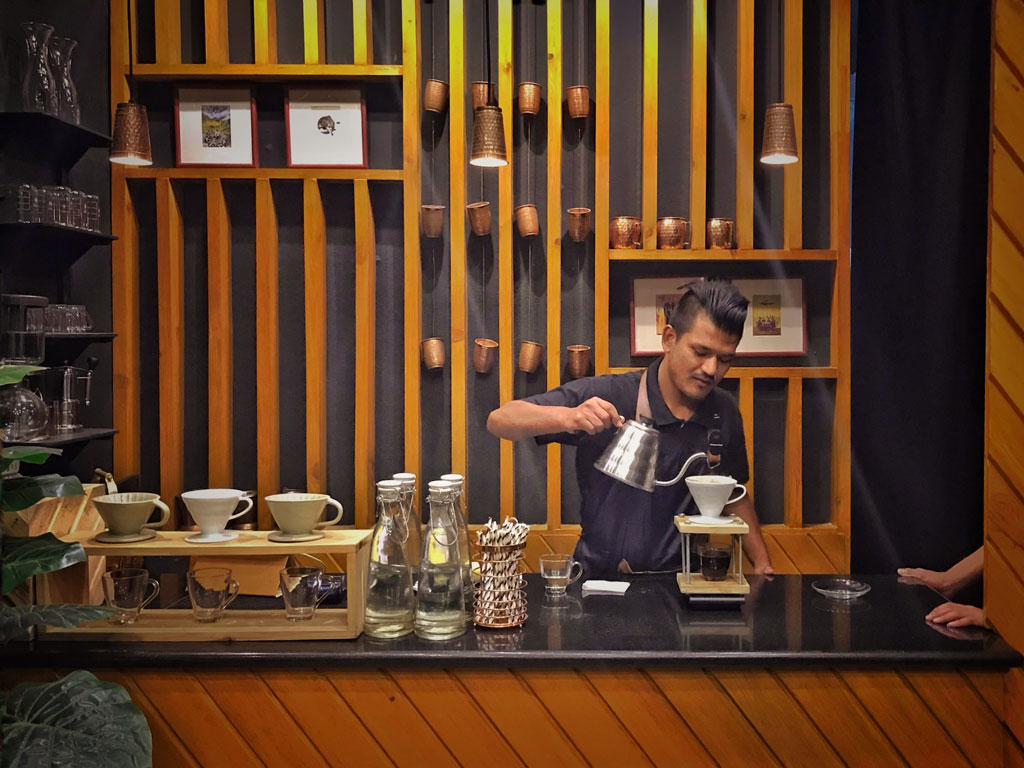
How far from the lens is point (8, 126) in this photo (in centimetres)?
291

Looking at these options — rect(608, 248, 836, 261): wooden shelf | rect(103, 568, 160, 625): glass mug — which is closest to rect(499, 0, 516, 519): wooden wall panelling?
rect(608, 248, 836, 261): wooden shelf

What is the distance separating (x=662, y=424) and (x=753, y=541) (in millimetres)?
542

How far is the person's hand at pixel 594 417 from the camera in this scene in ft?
10.3

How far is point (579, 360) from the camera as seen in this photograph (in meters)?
3.25

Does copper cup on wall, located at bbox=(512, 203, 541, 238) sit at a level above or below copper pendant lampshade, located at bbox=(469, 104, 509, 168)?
below

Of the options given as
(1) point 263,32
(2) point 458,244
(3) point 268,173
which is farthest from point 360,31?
(2) point 458,244

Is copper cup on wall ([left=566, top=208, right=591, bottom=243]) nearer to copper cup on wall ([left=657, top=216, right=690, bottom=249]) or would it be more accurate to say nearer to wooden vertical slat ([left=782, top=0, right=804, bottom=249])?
copper cup on wall ([left=657, top=216, right=690, bottom=249])

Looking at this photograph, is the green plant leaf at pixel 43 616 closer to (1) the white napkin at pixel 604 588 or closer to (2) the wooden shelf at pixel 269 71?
(1) the white napkin at pixel 604 588

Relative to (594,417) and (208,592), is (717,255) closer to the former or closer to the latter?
(594,417)

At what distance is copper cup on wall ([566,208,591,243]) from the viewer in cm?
323

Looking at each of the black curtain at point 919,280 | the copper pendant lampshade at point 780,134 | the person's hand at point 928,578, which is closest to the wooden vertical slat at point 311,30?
the copper pendant lampshade at point 780,134

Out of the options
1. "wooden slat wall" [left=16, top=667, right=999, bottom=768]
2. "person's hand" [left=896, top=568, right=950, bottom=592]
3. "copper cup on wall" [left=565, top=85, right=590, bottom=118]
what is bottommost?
"wooden slat wall" [left=16, top=667, right=999, bottom=768]

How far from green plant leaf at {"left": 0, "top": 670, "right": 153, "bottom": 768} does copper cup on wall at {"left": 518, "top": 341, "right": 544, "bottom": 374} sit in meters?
1.78

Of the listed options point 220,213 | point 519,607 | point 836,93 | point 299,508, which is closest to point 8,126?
point 220,213
